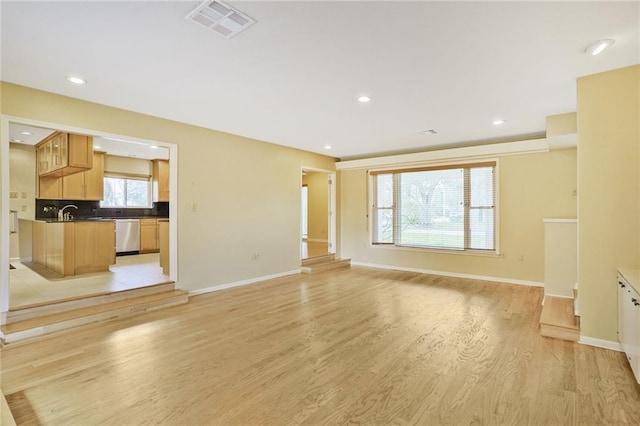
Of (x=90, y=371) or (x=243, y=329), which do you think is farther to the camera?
(x=243, y=329)

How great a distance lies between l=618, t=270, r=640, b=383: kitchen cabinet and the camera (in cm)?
223

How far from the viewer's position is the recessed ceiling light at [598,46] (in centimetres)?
240

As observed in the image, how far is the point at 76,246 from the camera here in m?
5.45

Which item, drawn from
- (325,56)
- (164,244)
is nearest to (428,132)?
(325,56)

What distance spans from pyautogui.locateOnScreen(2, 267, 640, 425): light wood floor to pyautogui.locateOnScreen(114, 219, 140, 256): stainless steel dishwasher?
4.78 m

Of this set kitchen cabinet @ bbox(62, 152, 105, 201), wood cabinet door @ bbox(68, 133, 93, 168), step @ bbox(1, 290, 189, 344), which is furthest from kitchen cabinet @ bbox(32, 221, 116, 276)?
step @ bbox(1, 290, 189, 344)

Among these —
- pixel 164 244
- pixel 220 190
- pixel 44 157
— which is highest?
pixel 44 157

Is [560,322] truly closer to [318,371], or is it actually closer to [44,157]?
[318,371]

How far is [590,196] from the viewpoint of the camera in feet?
9.67

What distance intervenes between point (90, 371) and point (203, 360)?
0.86 metres

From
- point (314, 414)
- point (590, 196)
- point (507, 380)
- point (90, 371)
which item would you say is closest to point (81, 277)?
point (90, 371)

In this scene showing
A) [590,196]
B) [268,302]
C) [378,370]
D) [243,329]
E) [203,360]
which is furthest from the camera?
[268,302]

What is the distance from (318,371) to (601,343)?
8.82 ft

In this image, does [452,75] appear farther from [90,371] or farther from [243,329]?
[90,371]
